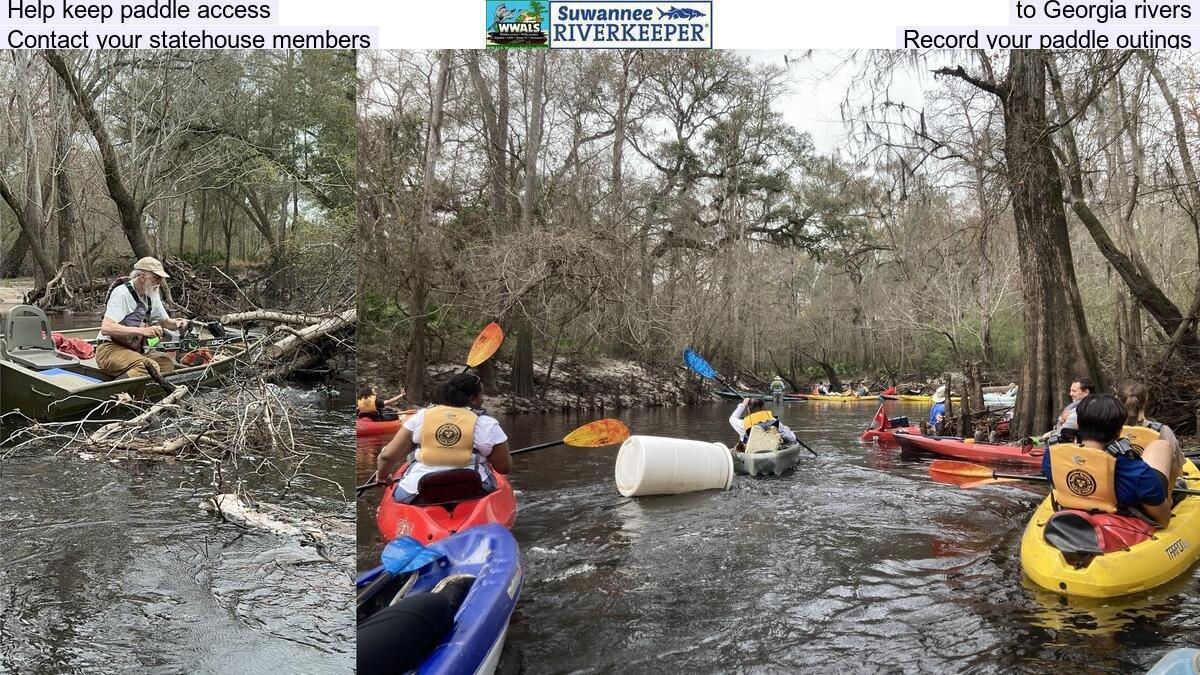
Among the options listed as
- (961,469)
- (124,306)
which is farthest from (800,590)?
(124,306)

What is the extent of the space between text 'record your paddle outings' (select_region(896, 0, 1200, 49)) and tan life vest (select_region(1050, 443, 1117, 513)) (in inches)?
77.2

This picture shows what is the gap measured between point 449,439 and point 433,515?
0.32 meters

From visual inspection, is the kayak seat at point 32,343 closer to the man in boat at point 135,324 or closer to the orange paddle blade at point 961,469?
the man in boat at point 135,324

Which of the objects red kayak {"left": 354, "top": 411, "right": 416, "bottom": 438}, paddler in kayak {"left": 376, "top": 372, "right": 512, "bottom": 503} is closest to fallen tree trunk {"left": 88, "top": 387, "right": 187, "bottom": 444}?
red kayak {"left": 354, "top": 411, "right": 416, "bottom": 438}

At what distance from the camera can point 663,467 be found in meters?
6.34

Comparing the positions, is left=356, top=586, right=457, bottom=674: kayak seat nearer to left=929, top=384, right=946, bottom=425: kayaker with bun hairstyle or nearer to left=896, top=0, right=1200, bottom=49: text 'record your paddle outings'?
left=896, top=0, right=1200, bottom=49: text 'record your paddle outings'

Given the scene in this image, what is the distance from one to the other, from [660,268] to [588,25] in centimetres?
736

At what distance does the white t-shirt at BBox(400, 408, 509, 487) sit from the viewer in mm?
3441

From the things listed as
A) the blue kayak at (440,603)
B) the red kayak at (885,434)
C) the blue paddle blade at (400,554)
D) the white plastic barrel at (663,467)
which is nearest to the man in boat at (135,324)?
the blue kayak at (440,603)

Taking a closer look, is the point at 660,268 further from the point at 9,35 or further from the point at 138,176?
the point at 9,35

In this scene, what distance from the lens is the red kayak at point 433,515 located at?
3287 mm

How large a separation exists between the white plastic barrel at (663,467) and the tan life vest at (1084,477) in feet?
9.64

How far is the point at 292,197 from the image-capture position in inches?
127

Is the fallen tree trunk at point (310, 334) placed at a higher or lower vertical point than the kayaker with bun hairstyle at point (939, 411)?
higher
